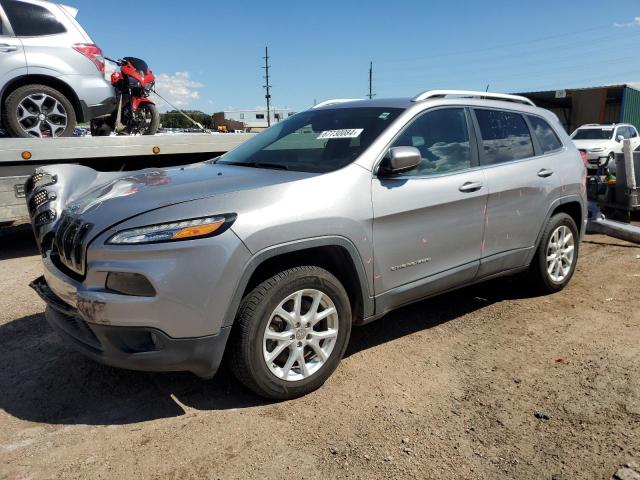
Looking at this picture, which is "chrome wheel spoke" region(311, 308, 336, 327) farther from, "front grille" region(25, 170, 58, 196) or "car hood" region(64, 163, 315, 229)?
"front grille" region(25, 170, 58, 196)

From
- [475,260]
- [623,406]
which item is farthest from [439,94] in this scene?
[623,406]

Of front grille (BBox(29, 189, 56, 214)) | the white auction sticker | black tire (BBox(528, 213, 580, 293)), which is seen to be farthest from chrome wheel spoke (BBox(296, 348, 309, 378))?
black tire (BBox(528, 213, 580, 293))

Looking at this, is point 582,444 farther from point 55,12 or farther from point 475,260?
point 55,12

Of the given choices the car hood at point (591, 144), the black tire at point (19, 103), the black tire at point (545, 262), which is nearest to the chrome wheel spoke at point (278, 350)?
the black tire at point (545, 262)

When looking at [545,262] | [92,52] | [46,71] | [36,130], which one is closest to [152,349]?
[545,262]

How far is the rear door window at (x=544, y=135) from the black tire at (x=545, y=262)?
0.59 meters

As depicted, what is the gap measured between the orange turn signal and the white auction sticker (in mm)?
1300

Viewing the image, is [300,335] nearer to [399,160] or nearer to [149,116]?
[399,160]

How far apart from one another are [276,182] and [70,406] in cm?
172

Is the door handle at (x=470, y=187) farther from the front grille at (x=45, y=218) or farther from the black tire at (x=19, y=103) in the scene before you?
the black tire at (x=19, y=103)

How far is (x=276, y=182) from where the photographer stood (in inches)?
114

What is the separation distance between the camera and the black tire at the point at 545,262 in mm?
4430

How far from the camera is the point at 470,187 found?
367cm

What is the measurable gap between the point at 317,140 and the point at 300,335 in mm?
1434
